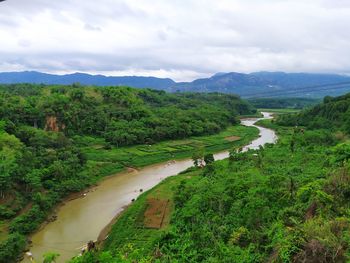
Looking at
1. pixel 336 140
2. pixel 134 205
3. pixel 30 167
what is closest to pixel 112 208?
pixel 134 205

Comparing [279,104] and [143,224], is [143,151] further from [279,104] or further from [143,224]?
[279,104]

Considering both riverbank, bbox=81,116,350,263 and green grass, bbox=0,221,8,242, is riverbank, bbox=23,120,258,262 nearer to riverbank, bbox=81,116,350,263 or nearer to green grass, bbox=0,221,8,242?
green grass, bbox=0,221,8,242

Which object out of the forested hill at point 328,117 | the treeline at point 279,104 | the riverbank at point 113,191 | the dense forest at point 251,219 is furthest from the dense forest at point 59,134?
the treeline at point 279,104

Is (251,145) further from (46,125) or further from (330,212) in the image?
(330,212)

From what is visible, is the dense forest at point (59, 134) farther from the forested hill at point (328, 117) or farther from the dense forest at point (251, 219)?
the forested hill at point (328, 117)

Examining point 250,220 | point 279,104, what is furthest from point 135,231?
point 279,104

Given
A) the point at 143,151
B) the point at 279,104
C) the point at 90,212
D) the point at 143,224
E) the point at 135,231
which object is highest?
the point at 279,104
